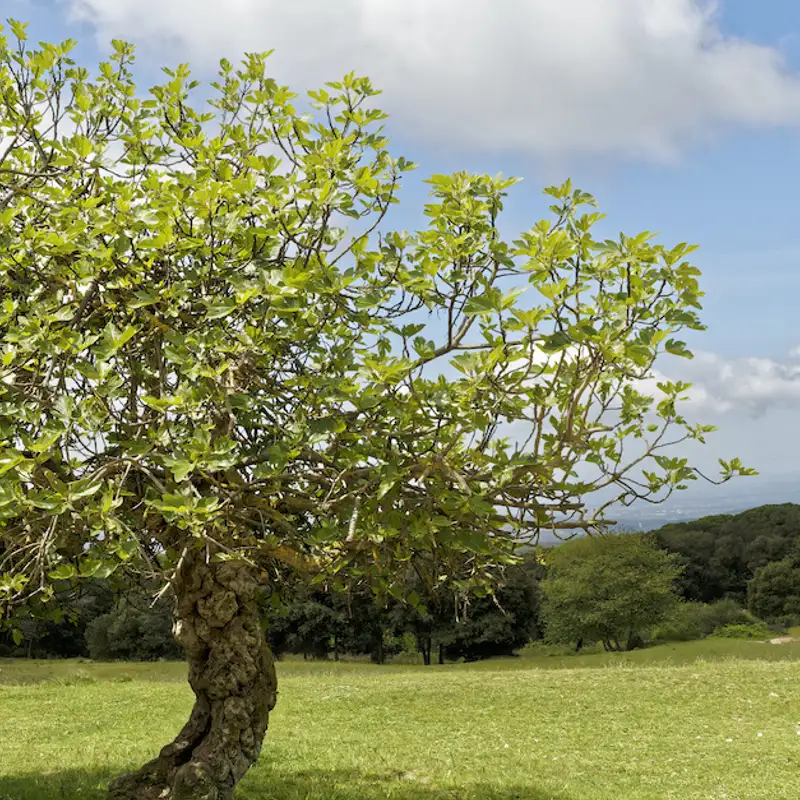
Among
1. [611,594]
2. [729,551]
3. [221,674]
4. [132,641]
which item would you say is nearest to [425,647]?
[611,594]

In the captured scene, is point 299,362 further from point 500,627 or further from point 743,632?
point 743,632

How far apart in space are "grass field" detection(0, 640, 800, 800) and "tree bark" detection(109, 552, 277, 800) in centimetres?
298

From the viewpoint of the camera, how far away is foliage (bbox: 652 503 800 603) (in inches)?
2881

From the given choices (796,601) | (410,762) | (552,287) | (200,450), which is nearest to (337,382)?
(200,450)

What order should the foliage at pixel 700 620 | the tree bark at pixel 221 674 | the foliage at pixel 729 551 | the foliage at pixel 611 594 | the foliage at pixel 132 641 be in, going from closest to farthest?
the tree bark at pixel 221 674 → the foliage at pixel 132 641 → the foliage at pixel 611 594 → the foliage at pixel 700 620 → the foliage at pixel 729 551

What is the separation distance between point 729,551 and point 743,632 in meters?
17.9

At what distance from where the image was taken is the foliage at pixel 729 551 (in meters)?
73.2

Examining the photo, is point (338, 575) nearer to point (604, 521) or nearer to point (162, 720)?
point (604, 521)

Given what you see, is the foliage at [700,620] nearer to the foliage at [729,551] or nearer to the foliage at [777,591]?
the foliage at [777,591]

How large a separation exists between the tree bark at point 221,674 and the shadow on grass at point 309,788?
2684 millimetres

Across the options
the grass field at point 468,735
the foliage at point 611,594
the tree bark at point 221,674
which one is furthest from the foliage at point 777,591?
the tree bark at point 221,674

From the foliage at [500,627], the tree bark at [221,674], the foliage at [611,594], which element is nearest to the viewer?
the tree bark at [221,674]

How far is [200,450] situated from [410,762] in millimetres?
10741

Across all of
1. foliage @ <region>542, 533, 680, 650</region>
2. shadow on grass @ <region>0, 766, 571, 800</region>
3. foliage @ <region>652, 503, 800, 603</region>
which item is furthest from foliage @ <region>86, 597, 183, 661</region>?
shadow on grass @ <region>0, 766, 571, 800</region>
